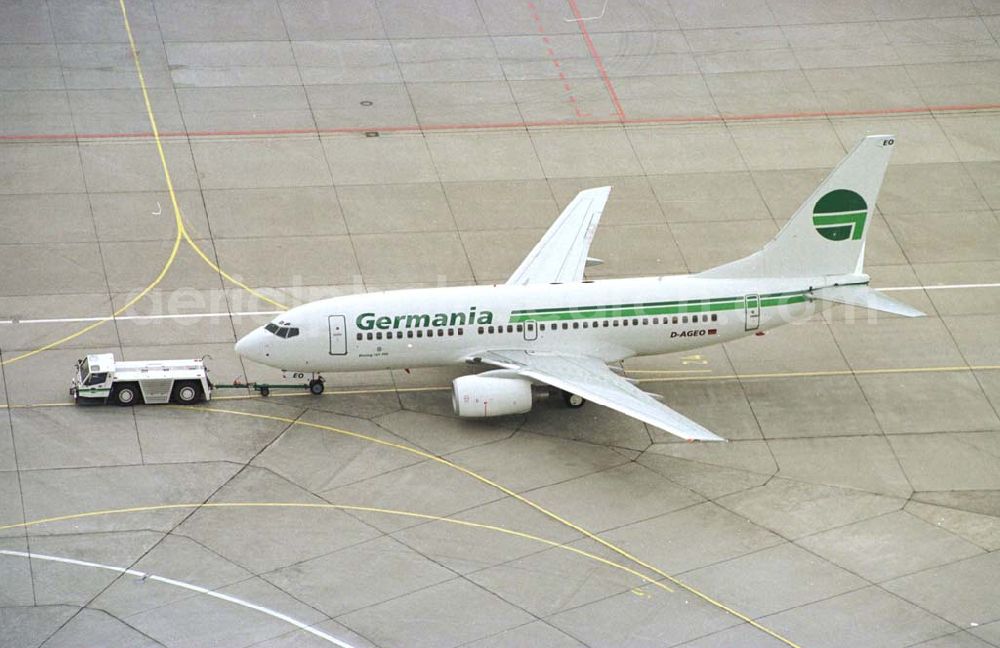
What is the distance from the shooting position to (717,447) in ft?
176

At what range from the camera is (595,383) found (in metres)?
52.6

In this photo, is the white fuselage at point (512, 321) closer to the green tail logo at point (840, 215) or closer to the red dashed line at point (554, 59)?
the green tail logo at point (840, 215)

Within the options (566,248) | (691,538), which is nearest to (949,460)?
(691,538)

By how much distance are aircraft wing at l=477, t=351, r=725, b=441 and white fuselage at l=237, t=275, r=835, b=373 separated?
52cm

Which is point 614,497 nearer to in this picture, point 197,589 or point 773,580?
point 773,580

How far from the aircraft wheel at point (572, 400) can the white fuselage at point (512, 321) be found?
1607mm

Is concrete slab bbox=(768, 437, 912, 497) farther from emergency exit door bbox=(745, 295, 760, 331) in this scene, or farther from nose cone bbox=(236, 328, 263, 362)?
nose cone bbox=(236, 328, 263, 362)

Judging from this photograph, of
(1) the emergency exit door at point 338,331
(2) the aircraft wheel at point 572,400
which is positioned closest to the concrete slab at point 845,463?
(2) the aircraft wheel at point 572,400

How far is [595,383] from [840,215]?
10.9m

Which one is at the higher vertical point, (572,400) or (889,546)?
(572,400)

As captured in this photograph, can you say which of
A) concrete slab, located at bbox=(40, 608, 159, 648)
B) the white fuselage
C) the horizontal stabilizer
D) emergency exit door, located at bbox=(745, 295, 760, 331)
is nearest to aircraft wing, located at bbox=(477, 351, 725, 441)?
the white fuselage

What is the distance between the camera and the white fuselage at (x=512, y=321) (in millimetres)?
53656

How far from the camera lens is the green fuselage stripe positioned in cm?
5416

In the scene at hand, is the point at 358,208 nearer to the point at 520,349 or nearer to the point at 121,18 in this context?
the point at 520,349
